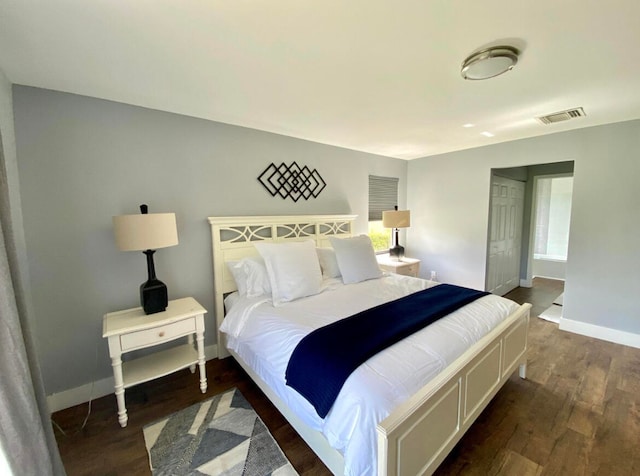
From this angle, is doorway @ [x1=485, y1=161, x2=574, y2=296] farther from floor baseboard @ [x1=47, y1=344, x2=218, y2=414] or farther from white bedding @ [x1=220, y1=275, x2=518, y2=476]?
floor baseboard @ [x1=47, y1=344, x2=218, y2=414]

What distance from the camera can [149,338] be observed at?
6.75ft

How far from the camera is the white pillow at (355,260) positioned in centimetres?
294

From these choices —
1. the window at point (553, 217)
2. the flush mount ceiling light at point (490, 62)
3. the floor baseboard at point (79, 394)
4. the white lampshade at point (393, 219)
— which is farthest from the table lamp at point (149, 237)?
the window at point (553, 217)

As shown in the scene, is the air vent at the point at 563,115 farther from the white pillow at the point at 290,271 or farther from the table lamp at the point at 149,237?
the table lamp at the point at 149,237

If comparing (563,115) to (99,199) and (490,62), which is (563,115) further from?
(99,199)

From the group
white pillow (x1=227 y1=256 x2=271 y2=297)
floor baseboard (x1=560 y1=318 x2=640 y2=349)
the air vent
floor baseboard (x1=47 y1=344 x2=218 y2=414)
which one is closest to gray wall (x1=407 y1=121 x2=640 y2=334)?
floor baseboard (x1=560 y1=318 x2=640 y2=349)

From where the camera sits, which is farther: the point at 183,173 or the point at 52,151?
the point at 183,173

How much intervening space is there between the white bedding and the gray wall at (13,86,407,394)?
0.95 metres

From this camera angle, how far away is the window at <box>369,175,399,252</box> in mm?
4570

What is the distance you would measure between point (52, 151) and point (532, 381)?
4394 millimetres

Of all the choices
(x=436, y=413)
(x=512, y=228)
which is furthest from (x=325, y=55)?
(x=512, y=228)

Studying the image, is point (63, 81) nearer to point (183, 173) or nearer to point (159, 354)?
point (183, 173)

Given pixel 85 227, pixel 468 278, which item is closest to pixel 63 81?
pixel 85 227

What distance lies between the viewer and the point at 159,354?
242 centimetres
